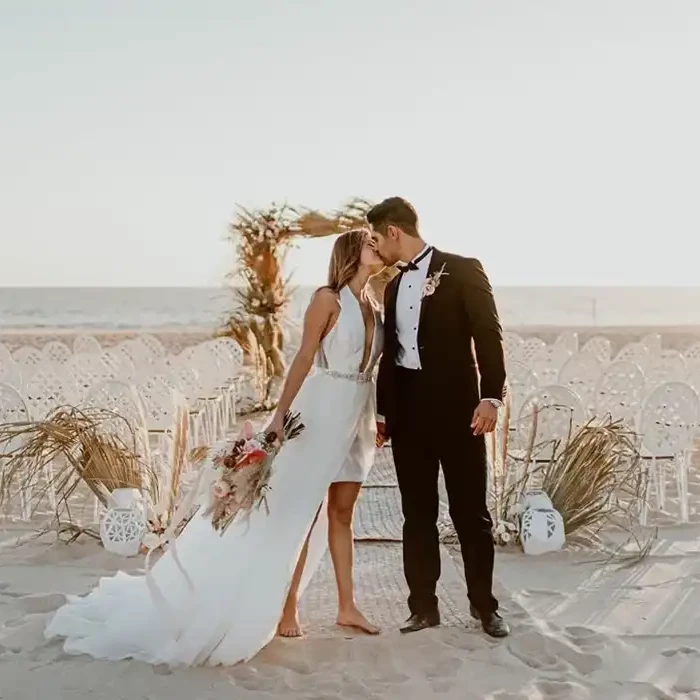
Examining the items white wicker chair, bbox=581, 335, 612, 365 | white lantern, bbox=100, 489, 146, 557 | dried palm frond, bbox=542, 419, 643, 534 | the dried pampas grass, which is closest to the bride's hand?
white lantern, bbox=100, 489, 146, 557

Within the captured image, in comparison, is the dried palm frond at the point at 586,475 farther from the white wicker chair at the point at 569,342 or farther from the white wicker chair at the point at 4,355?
the white wicker chair at the point at 569,342

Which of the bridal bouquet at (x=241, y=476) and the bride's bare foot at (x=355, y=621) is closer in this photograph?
the bridal bouquet at (x=241, y=476)

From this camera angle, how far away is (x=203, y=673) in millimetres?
4223

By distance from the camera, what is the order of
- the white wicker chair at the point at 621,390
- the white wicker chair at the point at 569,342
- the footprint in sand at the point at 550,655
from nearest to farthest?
1. the footprint in sand at the point at 550,655
2. the white wicker chair at the point at 621,390
3. the white wicker chair at the point at 569,342

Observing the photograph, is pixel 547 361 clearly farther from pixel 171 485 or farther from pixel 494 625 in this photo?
pixel 494 625

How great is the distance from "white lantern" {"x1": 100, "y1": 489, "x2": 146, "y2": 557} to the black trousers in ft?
6.81

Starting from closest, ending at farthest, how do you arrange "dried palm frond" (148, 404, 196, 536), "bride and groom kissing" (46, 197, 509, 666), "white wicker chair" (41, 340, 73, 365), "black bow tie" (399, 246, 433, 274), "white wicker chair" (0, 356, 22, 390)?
"bride and groom kissing" (46, 197, 509, 666) → "black bow tie" (399, 246, 433, 274) → "dried palm frond" (148, 404, 196, 536) → "white wicker chair" (0, 356, 22, 390) → "white wicker chair" (41, 340, 73, 365)

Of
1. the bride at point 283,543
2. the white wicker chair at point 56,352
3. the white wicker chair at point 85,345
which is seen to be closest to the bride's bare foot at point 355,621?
the bride at point 283,543

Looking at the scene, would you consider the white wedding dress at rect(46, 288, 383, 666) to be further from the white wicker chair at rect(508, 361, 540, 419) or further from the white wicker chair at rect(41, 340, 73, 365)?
the white wicker chair at rect(41, 340, 73, 365)

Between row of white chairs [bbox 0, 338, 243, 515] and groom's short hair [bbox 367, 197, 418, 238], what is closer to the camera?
groom's short hair [bbox 367, 197, 418, 238]

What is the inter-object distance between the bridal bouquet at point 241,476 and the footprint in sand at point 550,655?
1.27m

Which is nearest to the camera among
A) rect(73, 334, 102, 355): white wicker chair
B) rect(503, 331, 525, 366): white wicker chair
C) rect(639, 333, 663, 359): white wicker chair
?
rect(503, 331, 525, 366): white wicker chair

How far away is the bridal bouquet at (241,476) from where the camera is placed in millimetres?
4418

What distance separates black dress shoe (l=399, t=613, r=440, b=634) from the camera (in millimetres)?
4716
